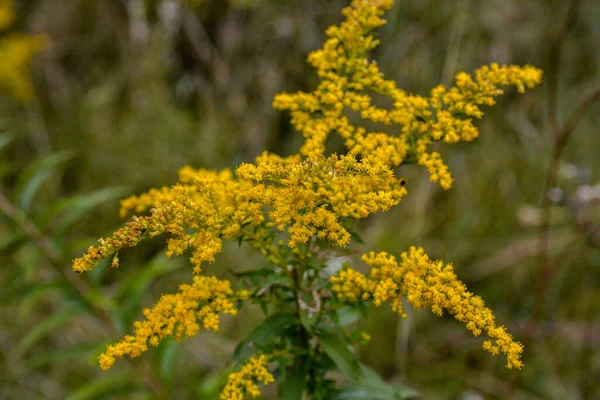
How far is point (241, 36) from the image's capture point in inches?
236

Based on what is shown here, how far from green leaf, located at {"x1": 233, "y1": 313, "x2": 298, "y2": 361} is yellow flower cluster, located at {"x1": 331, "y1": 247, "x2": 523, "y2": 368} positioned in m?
0.23

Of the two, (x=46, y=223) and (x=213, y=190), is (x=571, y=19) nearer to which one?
(x=213, y=190)

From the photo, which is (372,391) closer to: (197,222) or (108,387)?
(197,222)

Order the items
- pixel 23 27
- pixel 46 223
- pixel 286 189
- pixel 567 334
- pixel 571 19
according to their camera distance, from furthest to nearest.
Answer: pixel 23 27 < pixel 567 334 < pixel 571 19 < pixel 46 223 < pixel 286 189

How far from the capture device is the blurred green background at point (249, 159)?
3.52 m

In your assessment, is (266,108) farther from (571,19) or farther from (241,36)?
(571,19)

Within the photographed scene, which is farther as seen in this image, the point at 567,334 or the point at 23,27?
the point at 23,27

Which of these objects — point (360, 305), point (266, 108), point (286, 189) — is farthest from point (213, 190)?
point (266, 108)

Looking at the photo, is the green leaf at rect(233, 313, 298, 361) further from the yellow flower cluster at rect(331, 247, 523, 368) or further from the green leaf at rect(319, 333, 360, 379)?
the yellow flower cluster at rect(331, 247, 523, 368)

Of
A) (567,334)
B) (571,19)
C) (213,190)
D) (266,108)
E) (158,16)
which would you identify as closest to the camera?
(213,190)

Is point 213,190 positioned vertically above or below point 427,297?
above

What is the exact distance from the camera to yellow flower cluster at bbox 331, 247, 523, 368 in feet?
5.41

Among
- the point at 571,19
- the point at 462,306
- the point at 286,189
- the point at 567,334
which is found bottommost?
the point at 462,306

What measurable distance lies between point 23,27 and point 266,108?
3.48 m
